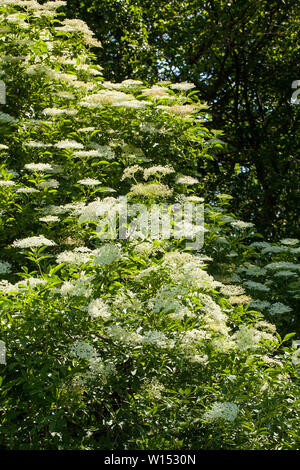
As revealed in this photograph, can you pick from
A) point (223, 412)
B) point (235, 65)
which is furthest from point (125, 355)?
point (235, 65)

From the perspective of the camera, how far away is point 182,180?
3.81m

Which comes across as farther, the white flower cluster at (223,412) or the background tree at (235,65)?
the background tree at (235,65)

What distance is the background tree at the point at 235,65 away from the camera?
21.4 feet

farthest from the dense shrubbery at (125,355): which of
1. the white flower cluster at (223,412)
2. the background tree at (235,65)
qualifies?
the background tree at (235,65)

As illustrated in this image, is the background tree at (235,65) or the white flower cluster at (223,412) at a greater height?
the background tree at (235,65)

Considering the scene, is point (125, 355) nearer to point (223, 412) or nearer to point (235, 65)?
point (223, 412)

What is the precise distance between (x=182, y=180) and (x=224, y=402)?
6.67 ft

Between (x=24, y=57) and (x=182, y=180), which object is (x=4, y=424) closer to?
(x=182, y=180)

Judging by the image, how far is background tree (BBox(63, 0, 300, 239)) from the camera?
6523mm

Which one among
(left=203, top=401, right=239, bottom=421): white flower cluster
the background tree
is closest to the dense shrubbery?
(left=203, top=401, right=239, bottom=421): white flower cluster

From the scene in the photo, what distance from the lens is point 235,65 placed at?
300 inches

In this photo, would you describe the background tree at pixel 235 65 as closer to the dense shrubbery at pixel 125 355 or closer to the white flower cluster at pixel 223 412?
the dense shrubbery at pixel 125 355

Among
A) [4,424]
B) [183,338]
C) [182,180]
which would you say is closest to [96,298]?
[183,338]

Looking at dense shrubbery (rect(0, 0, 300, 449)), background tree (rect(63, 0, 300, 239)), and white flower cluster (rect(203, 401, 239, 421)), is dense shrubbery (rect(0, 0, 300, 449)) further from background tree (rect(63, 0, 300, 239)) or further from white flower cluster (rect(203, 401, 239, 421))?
background tree (rect(63, 0, 300, 239))
